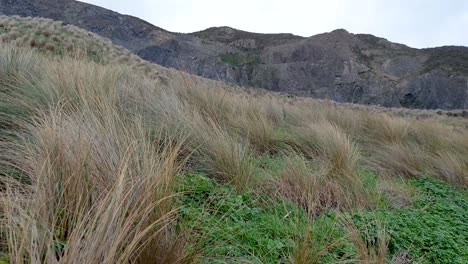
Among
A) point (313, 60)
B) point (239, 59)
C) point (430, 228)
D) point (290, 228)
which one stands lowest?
point (430, 228)

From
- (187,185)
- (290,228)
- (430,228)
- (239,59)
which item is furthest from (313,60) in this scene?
(290,228)

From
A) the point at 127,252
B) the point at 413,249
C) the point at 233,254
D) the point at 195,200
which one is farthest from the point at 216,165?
the point at 127,252

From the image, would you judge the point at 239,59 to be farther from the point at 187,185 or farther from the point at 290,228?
the point at 290,228

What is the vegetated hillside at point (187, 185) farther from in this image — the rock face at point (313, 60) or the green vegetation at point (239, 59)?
the green vegetation at point (239, 59)

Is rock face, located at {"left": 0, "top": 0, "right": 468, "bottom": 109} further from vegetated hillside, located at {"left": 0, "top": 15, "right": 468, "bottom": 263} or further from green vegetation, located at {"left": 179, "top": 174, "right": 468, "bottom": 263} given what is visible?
green vegetation, located at {"left": 179, "top": 174, "right": 468, "bottom": 263}

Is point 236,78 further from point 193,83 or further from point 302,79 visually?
point 193,83

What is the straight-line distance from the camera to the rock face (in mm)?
61406

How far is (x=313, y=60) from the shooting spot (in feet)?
236

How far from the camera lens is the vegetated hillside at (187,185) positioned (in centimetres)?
137

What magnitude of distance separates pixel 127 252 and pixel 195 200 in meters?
1.34

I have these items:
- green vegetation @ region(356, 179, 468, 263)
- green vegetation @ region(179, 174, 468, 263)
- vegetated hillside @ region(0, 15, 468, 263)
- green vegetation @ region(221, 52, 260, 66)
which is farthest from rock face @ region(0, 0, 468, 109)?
green vegetation @ region(179, 174, 468, 263)

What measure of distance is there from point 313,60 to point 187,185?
7243 centimetres

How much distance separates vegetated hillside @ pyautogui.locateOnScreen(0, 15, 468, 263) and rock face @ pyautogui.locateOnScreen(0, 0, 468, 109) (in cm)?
6017

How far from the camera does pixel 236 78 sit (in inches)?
2862
